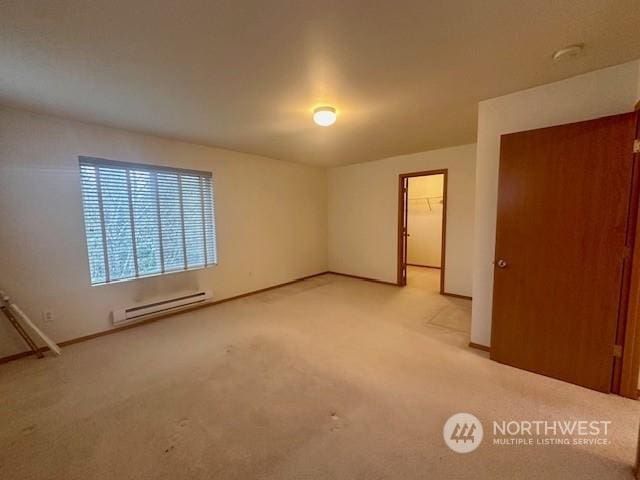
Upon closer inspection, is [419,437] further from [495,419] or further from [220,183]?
[220,183]

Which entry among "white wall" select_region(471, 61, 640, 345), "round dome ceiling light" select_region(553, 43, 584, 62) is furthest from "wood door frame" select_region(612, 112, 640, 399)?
"round dome ceiling light" select_region(553, 43, 584, 62)

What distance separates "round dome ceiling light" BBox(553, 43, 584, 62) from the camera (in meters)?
1.65

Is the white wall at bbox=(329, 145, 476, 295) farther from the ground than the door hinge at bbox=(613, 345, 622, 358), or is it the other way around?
the white wall at bbox=(329, 145, 476, 295)

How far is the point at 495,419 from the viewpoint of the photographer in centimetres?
173

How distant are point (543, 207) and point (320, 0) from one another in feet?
7.05

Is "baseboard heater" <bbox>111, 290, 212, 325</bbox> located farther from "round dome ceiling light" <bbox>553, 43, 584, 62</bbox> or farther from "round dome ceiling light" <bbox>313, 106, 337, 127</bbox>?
"round dome ceiling light" <bbox>553, 43, 584, 62</bbox>

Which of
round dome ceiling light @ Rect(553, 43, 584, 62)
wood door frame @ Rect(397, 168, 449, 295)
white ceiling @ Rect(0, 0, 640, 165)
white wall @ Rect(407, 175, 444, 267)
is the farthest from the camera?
white wall @ Rect(407, 175, 444, 267)

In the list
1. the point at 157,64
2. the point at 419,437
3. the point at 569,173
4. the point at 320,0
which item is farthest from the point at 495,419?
the point at 157,64

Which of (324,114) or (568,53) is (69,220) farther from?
(568,53)

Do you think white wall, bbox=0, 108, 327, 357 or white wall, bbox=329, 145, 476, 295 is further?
white wall, bbox=329, 145, 476, 295

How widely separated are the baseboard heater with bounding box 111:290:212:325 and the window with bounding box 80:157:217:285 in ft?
1.26

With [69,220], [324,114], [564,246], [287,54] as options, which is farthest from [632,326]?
[69,220]

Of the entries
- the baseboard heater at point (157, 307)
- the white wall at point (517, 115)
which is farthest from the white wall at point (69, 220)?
the white wall at point (517, 115)

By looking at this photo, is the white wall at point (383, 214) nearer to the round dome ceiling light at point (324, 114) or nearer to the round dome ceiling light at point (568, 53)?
the round dome ceiling light at point (568, 53)
